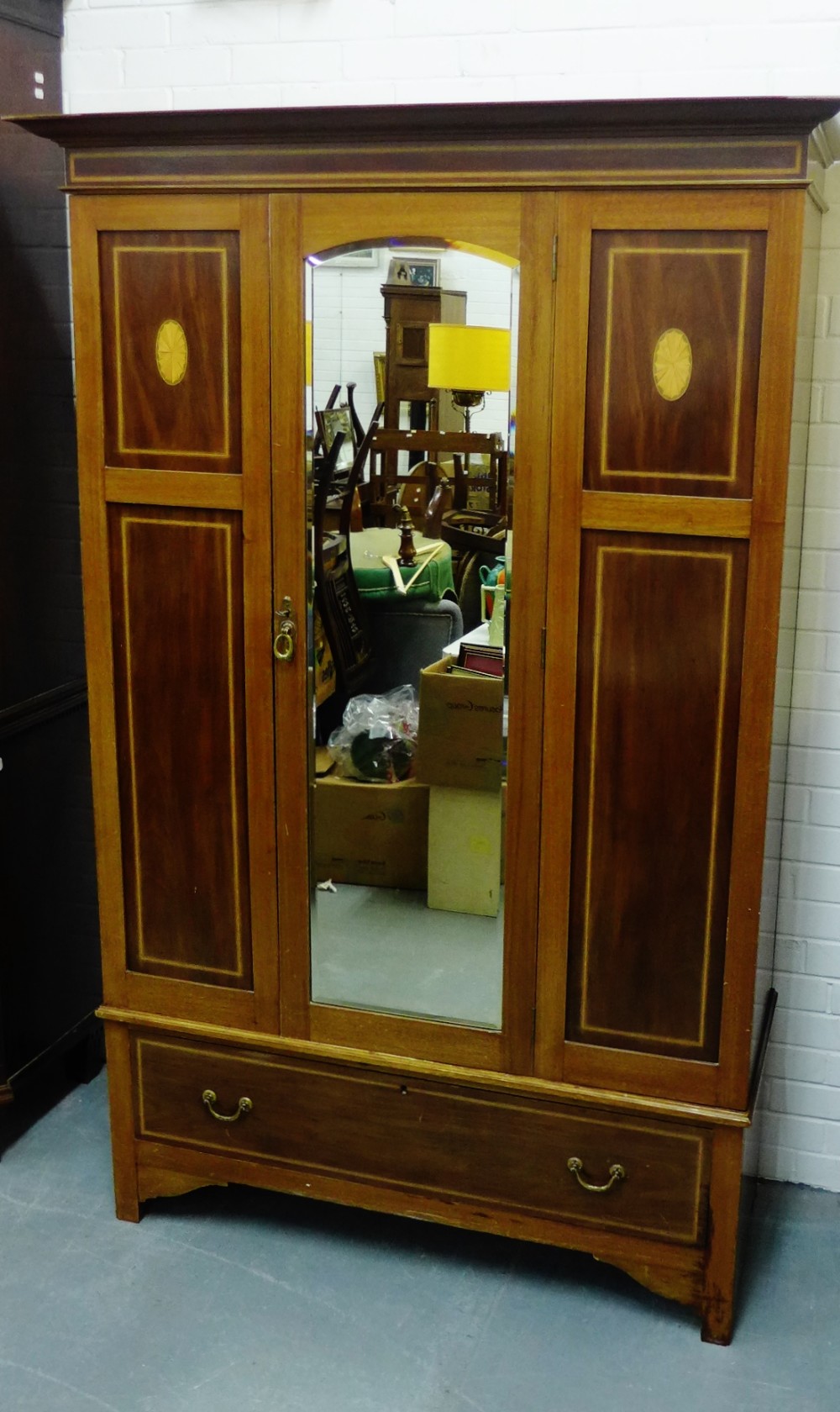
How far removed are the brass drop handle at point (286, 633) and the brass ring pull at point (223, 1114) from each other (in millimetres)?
842

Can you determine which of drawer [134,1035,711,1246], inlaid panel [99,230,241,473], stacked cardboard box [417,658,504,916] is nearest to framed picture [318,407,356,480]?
inlaid panel [99,230,241,473]

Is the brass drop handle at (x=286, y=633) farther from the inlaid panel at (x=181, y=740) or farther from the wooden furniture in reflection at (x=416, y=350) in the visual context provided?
the wooden furniture in reflection at (x=416, y=350)

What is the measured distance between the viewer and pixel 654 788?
2.12 metres

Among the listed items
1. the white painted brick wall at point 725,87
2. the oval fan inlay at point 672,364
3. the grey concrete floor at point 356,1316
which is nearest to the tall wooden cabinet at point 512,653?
the oval fan inlay at point 672,364

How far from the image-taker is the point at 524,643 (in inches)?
83.7

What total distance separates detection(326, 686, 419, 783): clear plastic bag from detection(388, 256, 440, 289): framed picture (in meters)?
0.66

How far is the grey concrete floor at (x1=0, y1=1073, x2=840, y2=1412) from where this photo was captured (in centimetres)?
213

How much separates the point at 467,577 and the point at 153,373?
2.04 feet

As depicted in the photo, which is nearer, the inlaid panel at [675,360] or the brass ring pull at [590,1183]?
the inlaid panel at [675,360]

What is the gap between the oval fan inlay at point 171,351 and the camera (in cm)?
217

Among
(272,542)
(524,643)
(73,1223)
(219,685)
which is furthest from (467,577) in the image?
(73,1223)

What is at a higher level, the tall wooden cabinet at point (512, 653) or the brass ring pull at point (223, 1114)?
the tall wooden cabinet at point (512, 653)

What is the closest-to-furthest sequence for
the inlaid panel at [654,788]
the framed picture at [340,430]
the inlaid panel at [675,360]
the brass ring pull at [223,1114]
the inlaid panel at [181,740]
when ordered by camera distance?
the inlaid panel at [675,360] < the inlaid panel at [654,788] < the framed picture at [340,430] < the inlaid panel at [181,740] < the brass ring pull at [223,1114]

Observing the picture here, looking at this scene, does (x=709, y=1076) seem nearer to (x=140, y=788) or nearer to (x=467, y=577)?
(x=467, y=577)
